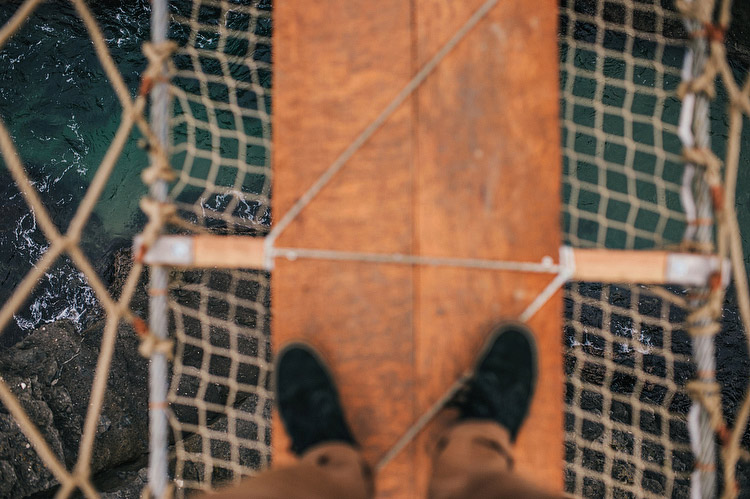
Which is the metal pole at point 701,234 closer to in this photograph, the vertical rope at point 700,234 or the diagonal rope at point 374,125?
the vertical rope at point 700,234

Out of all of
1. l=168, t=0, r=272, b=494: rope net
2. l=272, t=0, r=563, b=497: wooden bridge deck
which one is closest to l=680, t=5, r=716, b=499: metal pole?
l=272, t=0, r=563, b=497: wooden bridge deck

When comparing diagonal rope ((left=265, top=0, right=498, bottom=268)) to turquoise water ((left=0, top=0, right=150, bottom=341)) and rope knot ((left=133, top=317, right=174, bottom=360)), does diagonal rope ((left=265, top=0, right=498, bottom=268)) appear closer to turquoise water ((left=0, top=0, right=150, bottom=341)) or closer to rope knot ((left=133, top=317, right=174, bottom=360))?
rope knot ((left=133, top=317, right=174, bottom=360))

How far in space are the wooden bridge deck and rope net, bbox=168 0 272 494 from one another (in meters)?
2.15

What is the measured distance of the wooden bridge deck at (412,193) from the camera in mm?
1097

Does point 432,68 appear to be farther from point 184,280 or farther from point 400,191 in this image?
point 184,280

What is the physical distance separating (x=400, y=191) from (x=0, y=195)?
368 centimetres

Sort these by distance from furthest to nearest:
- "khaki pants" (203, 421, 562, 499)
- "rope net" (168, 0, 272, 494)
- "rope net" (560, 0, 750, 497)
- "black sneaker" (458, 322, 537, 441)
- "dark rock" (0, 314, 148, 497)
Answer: "rope net" (168, 0, 272, 494) < "rope net" (560, 0, 750, 497) < "dark rock" (0, 314, 148, 497) < "black sneaker" (458, 322, 537, 441) < "khaki pants" (203, 421, 562, 499)

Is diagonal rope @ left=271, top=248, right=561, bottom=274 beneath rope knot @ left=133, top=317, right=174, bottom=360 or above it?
above

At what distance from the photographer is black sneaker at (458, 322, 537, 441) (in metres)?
1.06

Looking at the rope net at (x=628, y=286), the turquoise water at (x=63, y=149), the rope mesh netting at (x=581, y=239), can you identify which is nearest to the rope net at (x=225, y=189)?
the rope mesh netting at (x=581, y=239)

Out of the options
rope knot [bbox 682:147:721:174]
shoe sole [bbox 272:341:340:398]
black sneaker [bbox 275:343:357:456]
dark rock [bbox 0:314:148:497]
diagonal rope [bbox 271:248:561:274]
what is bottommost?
dark rock [bbox 0:314:148:497]

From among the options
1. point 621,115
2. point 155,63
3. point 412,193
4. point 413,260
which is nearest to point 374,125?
point 412,193

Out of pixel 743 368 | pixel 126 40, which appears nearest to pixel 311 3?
pixel 126 40

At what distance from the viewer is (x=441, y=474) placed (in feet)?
3.26
